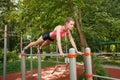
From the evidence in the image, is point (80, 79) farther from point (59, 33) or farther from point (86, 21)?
point (59, 33)

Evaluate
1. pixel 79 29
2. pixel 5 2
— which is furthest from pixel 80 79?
pixel 5 2

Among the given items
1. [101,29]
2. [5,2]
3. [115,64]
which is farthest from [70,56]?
[5,2]

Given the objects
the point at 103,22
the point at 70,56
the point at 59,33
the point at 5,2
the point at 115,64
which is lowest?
the point at 115,64

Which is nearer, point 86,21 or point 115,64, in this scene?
point 86,21

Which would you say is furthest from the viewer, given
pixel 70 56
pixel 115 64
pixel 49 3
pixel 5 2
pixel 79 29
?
pixel 5 2

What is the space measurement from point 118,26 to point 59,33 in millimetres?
5910

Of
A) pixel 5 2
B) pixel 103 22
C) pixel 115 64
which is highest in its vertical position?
pixel 5 2

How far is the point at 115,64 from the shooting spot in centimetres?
1736

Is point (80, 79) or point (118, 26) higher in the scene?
point (118, 26)

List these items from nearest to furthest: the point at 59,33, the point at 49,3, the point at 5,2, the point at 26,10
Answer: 1. the point at 59,33
2. the point at 49,3
3. the point at 26,10
4. the point at 5,2

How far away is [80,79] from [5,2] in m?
16.2

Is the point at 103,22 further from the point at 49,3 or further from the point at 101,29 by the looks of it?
the point at 49,3

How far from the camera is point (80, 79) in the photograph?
30.4 feet

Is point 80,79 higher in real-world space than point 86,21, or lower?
lower
